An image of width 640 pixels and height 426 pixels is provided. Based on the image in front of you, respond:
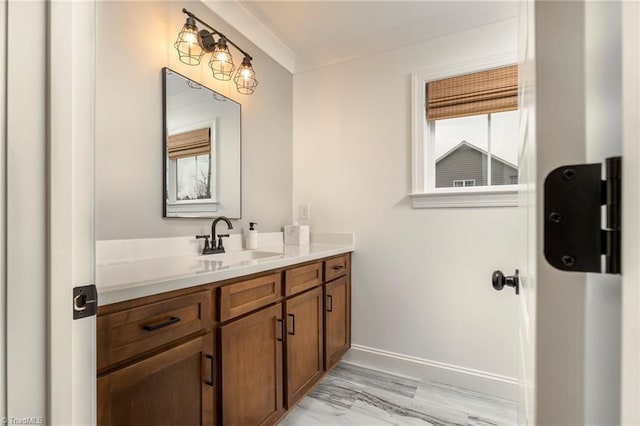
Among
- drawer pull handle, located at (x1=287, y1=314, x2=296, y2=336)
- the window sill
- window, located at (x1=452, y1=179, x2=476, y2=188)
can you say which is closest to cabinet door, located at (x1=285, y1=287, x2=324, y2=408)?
drawer pull handle, located at (x1=287, y1=314, x2=296, y2=336)

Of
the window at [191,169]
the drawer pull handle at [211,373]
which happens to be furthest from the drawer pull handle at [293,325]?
the window at [191,169]

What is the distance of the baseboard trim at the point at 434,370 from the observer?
6.01 feet

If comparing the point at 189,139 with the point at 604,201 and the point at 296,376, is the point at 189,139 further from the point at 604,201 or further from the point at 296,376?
the point at 604,201

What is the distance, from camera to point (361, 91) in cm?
230

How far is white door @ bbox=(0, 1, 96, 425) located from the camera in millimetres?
465

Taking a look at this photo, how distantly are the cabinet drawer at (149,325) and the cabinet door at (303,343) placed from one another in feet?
1.84

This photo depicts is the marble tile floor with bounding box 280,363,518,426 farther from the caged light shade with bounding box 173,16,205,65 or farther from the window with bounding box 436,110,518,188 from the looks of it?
the caged light shade with bounding box 173,16,205,65

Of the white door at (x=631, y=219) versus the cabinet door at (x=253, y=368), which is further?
the cabinet door at (x=253, y=368)

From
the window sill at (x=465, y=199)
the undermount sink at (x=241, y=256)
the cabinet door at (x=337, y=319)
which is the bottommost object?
the cabinet door at (x=337, y=319)

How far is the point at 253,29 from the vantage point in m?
2.03

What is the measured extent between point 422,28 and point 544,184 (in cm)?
215

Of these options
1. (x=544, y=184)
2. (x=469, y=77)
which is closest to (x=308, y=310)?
(x=544, y=184)

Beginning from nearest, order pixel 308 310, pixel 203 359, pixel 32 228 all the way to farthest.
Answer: pixel 32 228 → pixel 203 359 → pixel 308 310

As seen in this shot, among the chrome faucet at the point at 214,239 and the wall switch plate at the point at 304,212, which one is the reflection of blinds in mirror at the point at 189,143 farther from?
the wall switch plate at the point at 304,212
